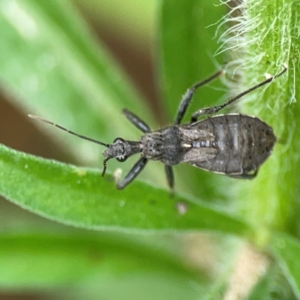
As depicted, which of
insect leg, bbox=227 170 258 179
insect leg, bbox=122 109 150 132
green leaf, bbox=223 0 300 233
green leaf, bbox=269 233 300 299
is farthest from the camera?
insect leg, bbox=122 109 150 132

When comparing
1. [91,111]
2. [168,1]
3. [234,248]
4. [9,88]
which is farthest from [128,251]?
[168,1]

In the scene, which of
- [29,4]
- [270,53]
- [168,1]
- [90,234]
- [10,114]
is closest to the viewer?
[270,53]

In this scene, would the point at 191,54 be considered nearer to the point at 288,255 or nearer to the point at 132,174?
the point at 132,174

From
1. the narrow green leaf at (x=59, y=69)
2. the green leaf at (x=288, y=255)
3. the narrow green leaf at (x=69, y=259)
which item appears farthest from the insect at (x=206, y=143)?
the narrow green leaf at (x=69, y=259)

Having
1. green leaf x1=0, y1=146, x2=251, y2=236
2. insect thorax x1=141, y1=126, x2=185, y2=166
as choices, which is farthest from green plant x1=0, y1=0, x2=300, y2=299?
insect thorax x1=141, y1=126, x2=185, y2=166

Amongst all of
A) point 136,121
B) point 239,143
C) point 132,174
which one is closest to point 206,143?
point 239,143

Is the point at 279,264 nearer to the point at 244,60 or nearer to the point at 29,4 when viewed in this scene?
the point at 244,60

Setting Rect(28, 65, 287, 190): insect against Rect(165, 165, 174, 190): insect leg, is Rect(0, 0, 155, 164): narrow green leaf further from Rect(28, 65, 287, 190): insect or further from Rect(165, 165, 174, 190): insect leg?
Rect(165, 165, 174, 190): insect leg
